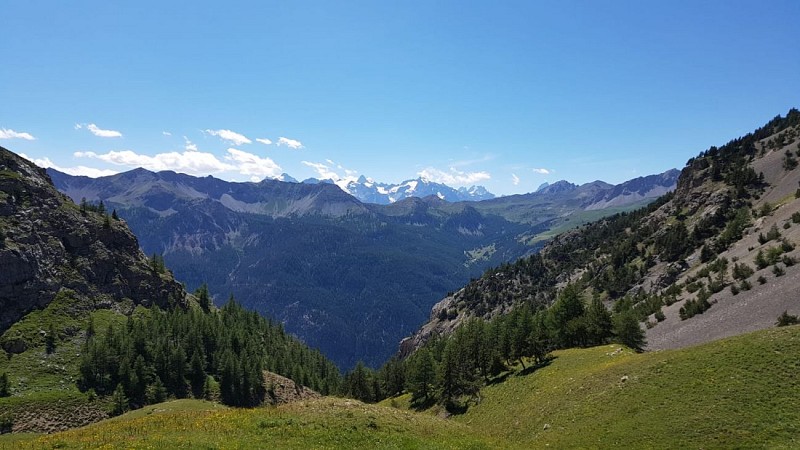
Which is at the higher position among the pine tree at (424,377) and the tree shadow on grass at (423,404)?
the pine tree at (424,377)

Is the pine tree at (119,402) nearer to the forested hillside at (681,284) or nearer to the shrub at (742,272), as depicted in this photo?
the forested hillside at (681,284)

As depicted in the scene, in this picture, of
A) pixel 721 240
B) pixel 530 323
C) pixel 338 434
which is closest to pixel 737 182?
pixel 721 240

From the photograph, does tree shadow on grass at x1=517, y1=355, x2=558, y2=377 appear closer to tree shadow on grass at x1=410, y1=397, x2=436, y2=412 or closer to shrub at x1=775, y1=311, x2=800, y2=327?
tree shadow on grass at x1=410, y1=397, x2=436, y2=412

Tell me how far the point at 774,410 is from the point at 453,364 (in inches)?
1933

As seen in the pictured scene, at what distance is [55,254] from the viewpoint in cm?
14575

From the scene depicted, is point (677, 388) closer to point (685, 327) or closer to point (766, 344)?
point (766, 344)

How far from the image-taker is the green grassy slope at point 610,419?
31.3 metres

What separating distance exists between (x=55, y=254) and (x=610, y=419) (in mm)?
169437

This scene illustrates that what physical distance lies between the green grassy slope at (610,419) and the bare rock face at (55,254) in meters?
115

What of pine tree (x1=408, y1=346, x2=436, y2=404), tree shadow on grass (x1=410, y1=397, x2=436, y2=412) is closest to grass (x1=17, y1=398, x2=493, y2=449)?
tree shadow on grass (x1=410, y1=397, x2=436, y2=412)

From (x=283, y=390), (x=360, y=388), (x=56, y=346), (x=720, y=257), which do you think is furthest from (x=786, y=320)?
(x=56, y=346)

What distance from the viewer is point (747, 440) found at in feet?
101

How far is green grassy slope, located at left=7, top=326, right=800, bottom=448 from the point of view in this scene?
1233 inches

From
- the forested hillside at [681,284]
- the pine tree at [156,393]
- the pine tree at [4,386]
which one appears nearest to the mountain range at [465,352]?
the pine tree at [4,386]
